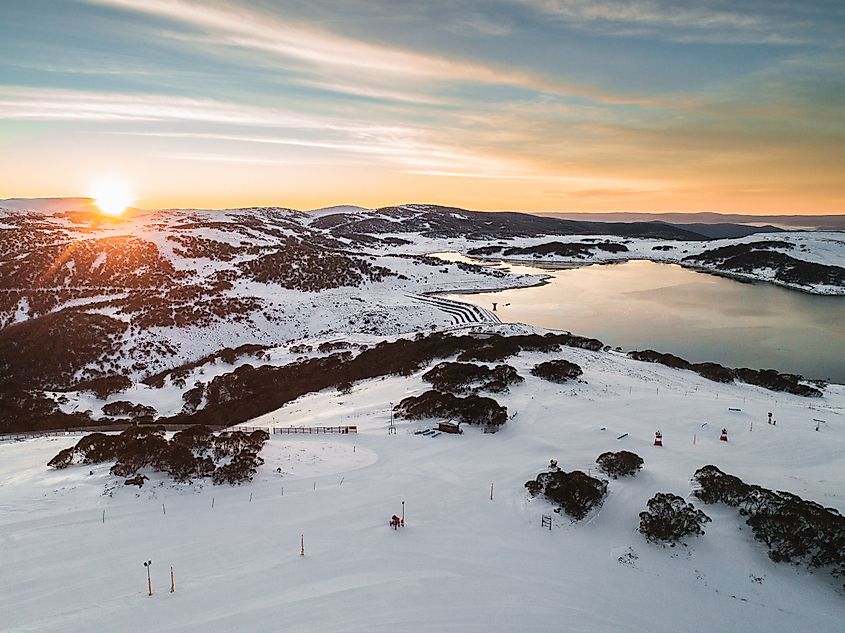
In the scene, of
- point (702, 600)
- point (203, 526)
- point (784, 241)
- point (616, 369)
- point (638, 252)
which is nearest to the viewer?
point (702, 600)

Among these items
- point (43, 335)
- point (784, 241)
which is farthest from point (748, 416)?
point (784, 241)

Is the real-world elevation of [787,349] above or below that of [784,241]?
below

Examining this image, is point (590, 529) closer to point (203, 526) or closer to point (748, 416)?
point (203, 526)

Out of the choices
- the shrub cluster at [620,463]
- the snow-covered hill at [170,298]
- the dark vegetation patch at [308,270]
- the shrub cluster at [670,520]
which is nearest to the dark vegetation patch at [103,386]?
the snow-covered hill at [170,298]

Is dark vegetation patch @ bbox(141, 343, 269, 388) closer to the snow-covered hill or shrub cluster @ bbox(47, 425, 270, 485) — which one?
the snow-covered hill

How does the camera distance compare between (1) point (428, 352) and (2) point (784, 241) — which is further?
(2) point (784, 241)

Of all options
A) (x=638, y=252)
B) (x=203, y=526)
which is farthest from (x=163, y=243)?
(x=638, y=252)

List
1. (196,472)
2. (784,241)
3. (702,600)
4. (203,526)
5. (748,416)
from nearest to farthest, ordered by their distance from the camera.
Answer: (702,600) → (203,526) → (196,472) → (748,416) → (784,241)

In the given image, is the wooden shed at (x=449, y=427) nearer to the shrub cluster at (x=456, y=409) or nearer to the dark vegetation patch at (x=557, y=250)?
the shrub cluster at (x=456, y=409)
